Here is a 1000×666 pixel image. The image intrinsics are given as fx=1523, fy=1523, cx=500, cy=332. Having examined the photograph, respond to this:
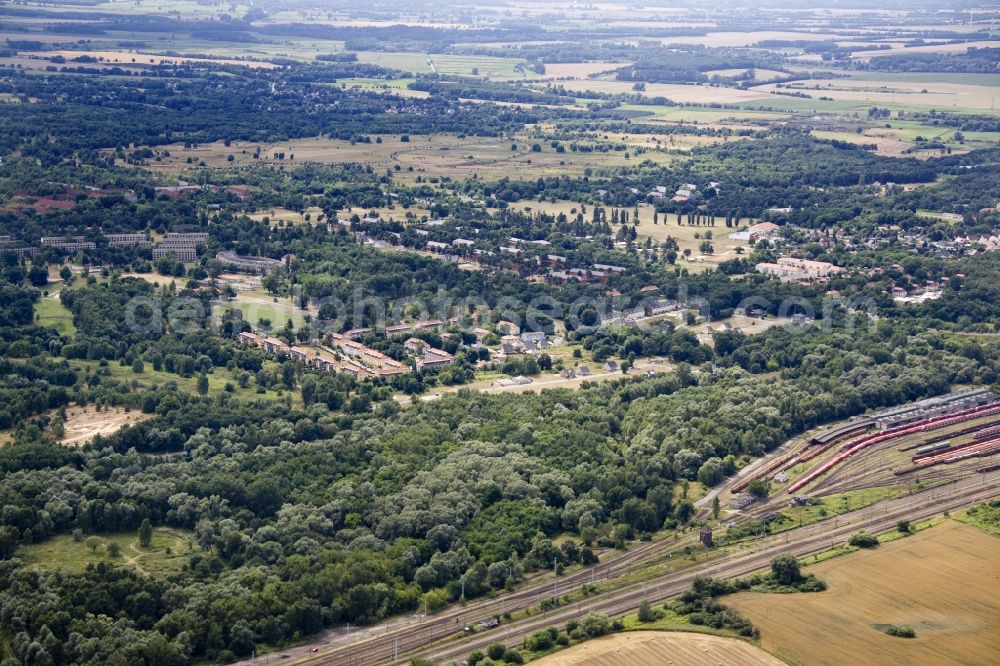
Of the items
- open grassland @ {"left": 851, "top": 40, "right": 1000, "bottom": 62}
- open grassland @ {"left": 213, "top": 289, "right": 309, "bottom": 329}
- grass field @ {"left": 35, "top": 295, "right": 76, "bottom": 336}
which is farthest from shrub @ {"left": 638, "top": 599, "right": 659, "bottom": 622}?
open grassland @ {"left": 851, "top": 40, "right": 1000, "bottom": 62}

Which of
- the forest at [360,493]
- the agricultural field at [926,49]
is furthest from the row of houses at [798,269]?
the agricultural field at [926,49]

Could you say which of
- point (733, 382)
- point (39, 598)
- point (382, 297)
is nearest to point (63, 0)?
point (382, 297)

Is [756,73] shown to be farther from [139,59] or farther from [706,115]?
[139,59]

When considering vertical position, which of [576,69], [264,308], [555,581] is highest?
[576,69]

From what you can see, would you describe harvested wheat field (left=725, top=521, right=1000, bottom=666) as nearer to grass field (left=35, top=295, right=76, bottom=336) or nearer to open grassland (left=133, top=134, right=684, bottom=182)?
grass field (left=35, top=295, right=76, bottom=336)

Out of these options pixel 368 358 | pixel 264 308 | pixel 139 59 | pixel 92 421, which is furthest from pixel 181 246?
pixel 139 59

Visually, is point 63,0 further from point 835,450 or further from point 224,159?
point 835,450
